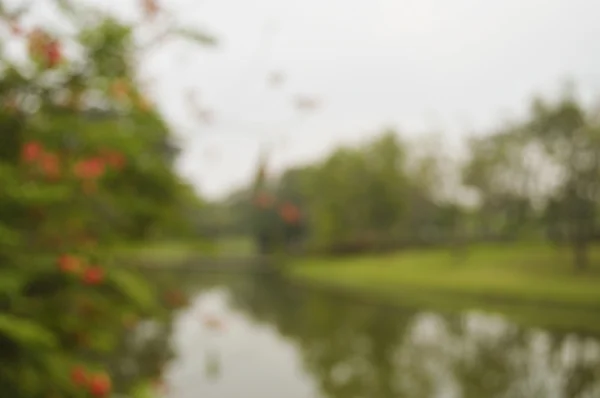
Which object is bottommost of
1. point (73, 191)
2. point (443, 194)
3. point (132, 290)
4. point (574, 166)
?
point (132, 290)

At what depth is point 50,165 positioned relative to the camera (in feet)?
6.24

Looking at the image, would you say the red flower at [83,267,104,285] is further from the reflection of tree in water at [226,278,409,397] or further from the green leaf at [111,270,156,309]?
the reflection of tree in water at [226,278,409,397]

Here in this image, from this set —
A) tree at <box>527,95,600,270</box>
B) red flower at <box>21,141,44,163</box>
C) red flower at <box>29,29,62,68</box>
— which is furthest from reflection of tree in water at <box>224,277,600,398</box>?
red flower at <box>29,29,62,68</box>

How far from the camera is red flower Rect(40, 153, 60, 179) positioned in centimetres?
189

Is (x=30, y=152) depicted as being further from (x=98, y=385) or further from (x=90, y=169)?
(x=98, y=385)

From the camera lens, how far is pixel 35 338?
1.50 m

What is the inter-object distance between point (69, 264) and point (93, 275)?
77mm

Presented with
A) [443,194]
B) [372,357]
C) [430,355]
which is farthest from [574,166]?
[443,194]

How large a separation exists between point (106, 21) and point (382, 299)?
14.8 metres

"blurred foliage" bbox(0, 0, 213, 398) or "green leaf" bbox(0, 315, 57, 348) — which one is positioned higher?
"blurred foliage" bbox(0, 0, 213, 398)

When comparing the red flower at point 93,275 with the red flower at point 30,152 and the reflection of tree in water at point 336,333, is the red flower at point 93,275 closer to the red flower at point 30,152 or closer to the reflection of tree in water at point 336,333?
the red flower at point 30,152

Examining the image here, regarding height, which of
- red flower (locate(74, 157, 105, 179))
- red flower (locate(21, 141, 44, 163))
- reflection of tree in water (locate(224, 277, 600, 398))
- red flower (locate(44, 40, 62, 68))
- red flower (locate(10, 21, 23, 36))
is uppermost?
red flower (locate(10, 21, 23, 36))

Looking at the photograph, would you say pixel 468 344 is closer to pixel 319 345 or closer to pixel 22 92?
pixel 319 345

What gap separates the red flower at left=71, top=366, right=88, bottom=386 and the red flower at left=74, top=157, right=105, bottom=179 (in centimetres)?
59
